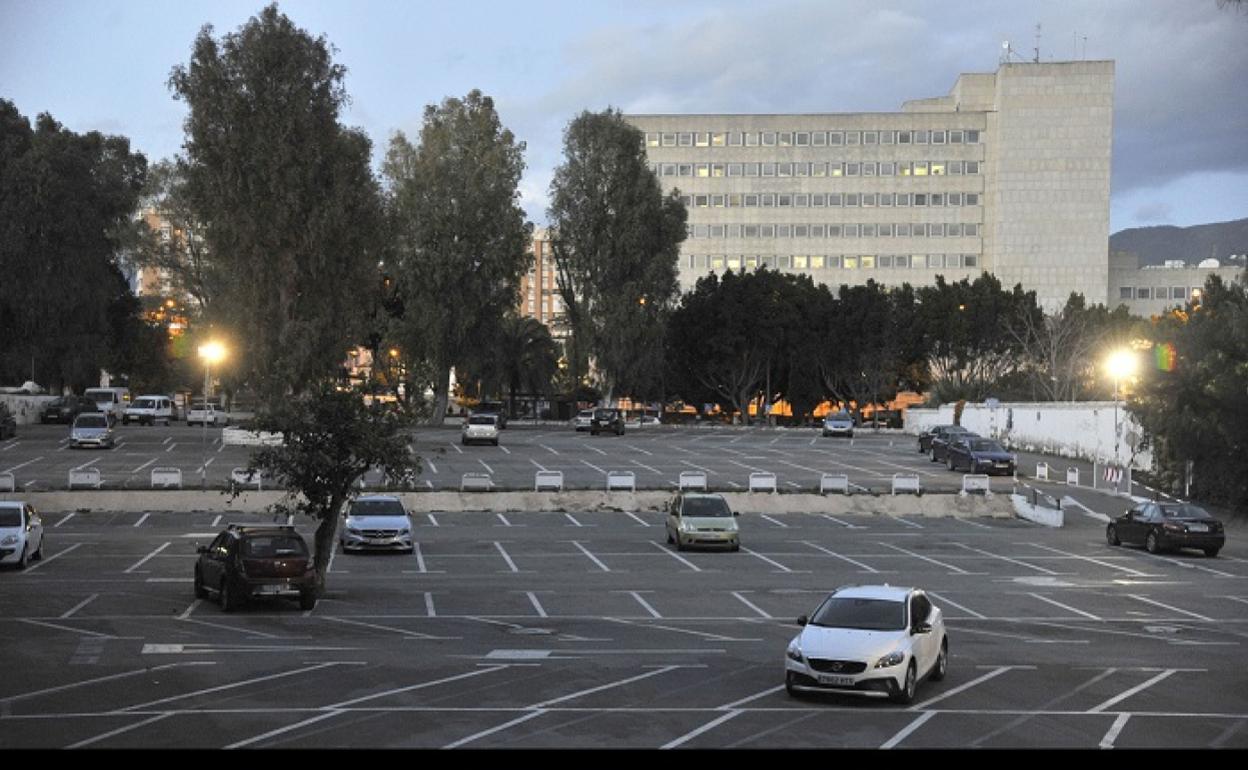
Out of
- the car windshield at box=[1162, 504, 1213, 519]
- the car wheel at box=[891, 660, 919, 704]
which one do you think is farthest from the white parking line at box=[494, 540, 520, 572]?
the car windshield at box=[1162, 504, 1213, 519]

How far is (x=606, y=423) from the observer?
86.4 metres

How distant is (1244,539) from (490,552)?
22690mm

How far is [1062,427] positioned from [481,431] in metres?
28.9

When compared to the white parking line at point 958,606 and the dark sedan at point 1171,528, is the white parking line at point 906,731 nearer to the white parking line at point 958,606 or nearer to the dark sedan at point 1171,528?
the white parking line at point 958,606

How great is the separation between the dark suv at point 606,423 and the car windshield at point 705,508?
1855 inches

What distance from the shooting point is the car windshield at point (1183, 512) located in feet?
127

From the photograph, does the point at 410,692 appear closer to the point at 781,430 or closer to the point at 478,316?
the point at 478,316

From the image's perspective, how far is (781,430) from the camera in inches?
3952

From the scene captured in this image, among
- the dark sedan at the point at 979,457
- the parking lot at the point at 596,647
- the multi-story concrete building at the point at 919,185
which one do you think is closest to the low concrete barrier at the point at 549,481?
the parking lot at the point at 596,647

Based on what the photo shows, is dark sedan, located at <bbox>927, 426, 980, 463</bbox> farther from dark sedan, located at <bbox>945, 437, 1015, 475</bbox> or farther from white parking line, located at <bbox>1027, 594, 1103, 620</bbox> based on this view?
white parking line, located at <bbox>1027, 594, 1103, 620</bbox>

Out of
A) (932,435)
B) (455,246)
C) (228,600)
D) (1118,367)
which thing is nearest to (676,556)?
(228,600)

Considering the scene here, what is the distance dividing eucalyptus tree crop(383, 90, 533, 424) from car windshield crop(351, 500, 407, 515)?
4924 cm

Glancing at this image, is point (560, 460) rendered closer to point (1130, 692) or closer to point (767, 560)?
point (767, 560)

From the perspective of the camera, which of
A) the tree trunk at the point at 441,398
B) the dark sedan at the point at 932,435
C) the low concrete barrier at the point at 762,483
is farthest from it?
the tree trunk at the point at 441,398
